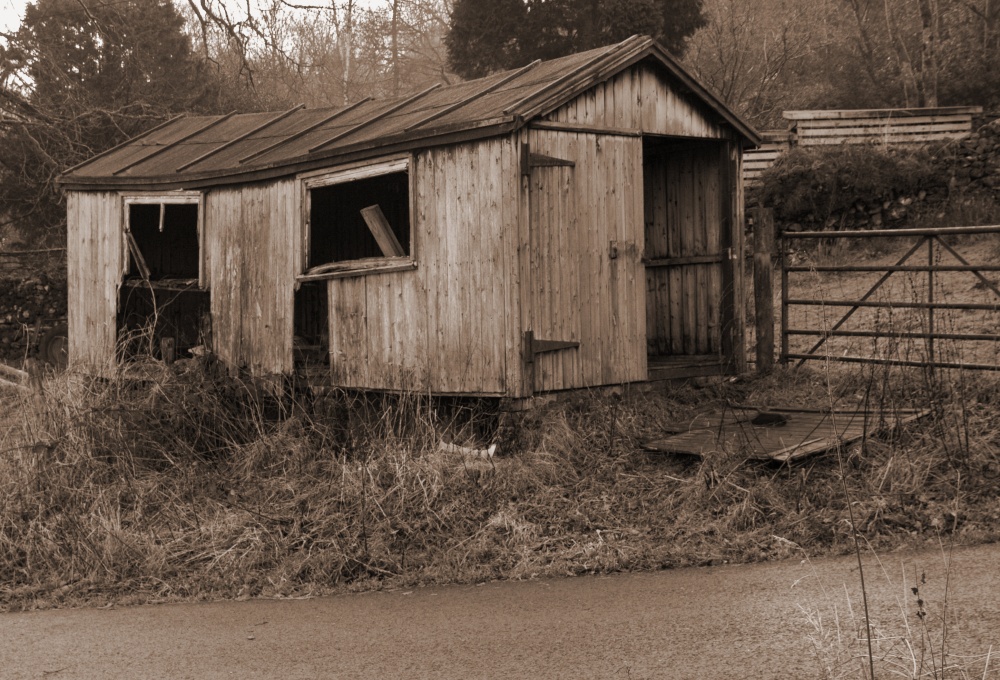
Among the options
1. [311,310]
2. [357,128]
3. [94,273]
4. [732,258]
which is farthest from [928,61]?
[94,273]

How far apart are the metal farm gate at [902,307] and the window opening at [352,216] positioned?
15.7ft

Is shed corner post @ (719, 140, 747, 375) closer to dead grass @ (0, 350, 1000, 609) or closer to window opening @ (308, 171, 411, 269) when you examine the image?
dead grass @ (0, 350, 1000, 609)

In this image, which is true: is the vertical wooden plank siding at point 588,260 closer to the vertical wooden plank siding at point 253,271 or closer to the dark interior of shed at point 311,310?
the vertical wooden plank siding at point 253,271

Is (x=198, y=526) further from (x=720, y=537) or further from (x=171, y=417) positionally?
(x=720, y=537)

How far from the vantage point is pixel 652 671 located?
4.77 meters

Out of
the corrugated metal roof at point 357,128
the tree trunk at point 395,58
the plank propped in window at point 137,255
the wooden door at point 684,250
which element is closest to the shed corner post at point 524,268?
the corrugated metal roof at point 357,128

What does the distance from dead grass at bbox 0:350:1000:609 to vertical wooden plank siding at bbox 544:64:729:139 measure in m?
2.53

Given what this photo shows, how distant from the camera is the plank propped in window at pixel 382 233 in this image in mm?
10258

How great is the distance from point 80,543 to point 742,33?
25.4 metres

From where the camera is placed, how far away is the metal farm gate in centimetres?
939

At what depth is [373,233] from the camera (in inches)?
412

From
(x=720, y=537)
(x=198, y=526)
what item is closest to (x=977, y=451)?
(x=720, y=537)

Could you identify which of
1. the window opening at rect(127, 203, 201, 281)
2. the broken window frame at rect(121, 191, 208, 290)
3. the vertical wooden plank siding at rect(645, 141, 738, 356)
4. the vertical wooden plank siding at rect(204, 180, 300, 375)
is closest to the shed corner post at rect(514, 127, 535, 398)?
the vertical wooden plank siding at rect(645, 141, 738, 356)

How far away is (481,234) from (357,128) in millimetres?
2802
